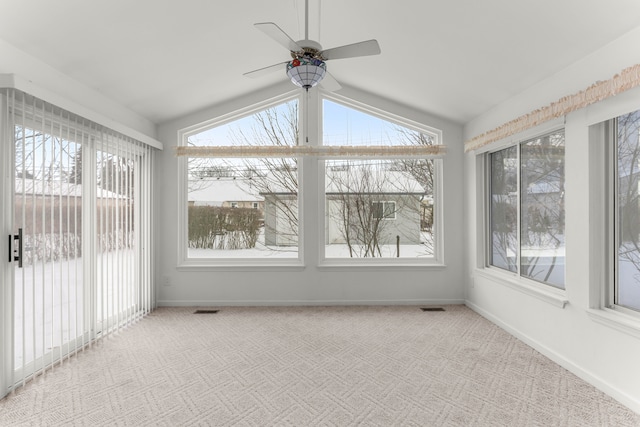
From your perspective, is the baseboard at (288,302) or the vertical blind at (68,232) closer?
the vertical blind at (68,232)

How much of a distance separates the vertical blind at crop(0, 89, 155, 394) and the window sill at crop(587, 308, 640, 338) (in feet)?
12.8

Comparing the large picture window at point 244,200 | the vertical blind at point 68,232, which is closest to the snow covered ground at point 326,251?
the large picture window at point 244,200

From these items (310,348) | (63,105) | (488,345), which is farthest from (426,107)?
(63,105)

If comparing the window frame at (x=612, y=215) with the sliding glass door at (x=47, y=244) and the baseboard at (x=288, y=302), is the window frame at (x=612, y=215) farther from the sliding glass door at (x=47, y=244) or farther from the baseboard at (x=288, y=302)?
the sliding glass door at (x=47, y=244)

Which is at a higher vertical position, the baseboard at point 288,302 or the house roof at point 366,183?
the house roof at point 366,183

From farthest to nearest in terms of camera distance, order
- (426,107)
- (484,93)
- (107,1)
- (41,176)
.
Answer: (426,107) < (484,93) < (41,176) < (107,1)

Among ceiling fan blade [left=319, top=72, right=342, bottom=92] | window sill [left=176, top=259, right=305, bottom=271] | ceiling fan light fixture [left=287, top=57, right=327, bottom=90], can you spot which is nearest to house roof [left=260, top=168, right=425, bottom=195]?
window sill [left=176, top=259, right=305, bottom=271]

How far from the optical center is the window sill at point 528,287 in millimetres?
2947

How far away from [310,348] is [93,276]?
2048 millimetres

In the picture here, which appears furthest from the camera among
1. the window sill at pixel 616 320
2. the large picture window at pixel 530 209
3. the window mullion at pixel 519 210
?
the window mullion at pixel 519 210

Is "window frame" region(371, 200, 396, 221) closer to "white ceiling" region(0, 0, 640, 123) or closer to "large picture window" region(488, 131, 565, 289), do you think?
"large picture window" region(488, 131, 565, 289)

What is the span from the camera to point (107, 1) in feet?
7.69

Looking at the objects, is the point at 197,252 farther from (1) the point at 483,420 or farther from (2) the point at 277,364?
(1) the point at 483,420

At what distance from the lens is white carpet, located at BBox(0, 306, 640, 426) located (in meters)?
2.14
